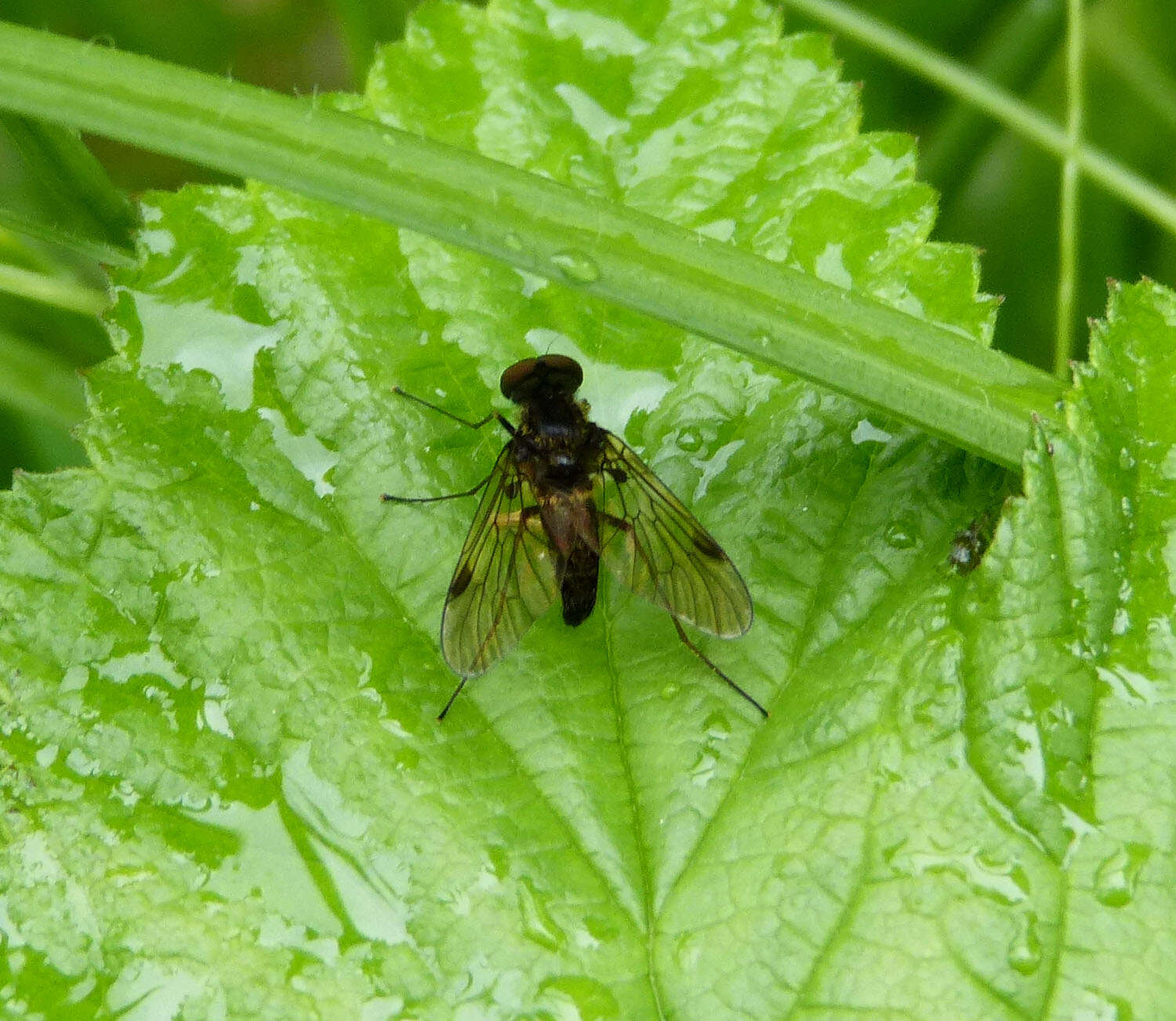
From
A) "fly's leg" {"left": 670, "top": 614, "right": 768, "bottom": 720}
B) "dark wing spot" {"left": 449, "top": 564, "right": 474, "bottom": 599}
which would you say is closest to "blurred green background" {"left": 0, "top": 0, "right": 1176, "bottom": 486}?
"dark wing spot" {"left": 449, "top": 564, "right": 474, "bottom": 599}

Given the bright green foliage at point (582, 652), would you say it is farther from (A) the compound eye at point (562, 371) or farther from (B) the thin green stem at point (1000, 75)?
(B) the thin green stem at point (1000, 75)

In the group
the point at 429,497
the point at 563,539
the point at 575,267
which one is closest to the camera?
the point at 575,267

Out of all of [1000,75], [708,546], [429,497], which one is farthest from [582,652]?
[1000,75]

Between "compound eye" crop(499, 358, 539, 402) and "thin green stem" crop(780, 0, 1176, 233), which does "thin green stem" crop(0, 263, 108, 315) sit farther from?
"thin green stem" crop(780, 0, 1176, 233)

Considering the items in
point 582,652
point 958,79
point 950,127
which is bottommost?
point 582,652

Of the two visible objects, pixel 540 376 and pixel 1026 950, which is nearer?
pixel 1026 950

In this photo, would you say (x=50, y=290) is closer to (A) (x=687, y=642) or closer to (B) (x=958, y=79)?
(A) (x=687, y=642)

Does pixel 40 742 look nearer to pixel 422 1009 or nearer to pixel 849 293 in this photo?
pixel 422 1009
